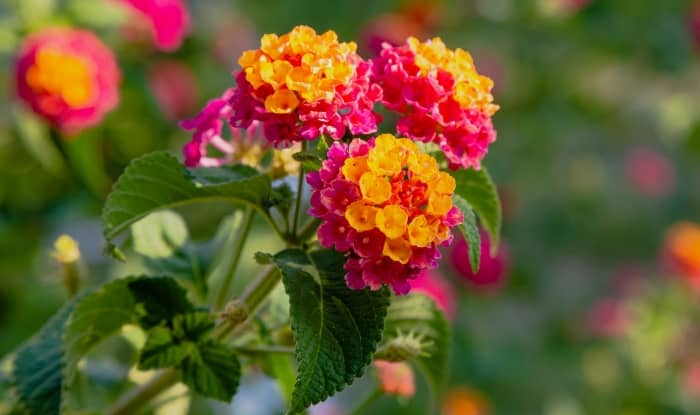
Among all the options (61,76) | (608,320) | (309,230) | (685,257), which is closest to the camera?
(309,230)

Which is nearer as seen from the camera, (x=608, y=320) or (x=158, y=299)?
(x=158, y=299)

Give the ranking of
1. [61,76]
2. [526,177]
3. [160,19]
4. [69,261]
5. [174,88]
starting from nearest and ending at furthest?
1. [69,261]
2. [61,76]
3. [160,19]
4. [174,88]
5. [526,177]

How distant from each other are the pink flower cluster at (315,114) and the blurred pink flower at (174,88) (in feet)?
3.79

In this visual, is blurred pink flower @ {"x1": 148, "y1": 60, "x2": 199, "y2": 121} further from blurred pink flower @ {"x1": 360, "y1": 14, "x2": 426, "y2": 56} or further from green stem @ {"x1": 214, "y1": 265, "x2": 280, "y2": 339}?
green stem @ {"x1": 214, "y1": 265, "x2": 280, "y2": 339}

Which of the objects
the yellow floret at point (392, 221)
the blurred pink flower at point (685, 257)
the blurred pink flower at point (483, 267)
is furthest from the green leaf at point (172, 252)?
the blurred pink flower at point (685, 257)

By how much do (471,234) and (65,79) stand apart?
984 mm

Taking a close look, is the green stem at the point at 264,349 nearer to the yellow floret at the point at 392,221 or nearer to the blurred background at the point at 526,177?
the yellow floret at the point at 392,221

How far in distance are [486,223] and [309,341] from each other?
0.68 ft

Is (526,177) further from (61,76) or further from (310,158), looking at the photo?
(310,158)

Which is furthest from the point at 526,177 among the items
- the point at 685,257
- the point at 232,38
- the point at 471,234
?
the point at 471,234

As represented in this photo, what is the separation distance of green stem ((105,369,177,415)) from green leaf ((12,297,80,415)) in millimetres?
75

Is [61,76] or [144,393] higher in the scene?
[61,76]

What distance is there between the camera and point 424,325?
79 centimetres

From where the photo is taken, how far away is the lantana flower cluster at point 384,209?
22.7 inches
